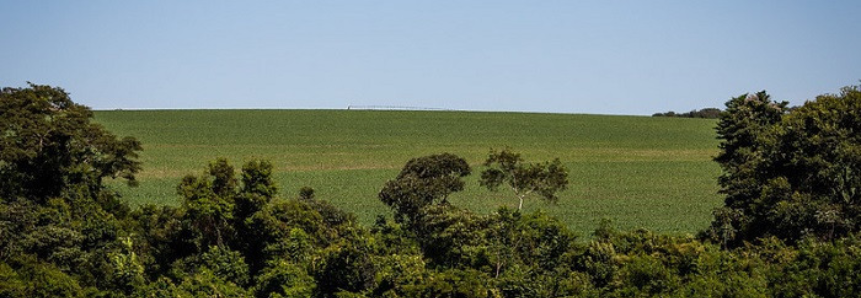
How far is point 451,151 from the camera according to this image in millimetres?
99625

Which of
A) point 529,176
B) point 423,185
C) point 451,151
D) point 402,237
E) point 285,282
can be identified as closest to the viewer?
point 285,282

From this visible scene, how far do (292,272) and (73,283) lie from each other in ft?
26.0

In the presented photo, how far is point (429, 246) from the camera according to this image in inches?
1587

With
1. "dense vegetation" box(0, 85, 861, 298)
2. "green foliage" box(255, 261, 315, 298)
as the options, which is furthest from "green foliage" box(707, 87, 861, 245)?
"green foliage" box(255, 261, 315, 298)

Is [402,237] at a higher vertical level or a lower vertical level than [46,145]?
lower

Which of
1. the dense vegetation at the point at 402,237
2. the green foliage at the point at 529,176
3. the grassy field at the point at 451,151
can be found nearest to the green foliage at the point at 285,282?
the dense vegetation at the point at 402,237

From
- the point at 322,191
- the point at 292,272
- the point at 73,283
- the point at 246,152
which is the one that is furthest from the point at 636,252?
the point at 246,152

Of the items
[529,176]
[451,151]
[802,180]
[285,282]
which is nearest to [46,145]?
[285,282]

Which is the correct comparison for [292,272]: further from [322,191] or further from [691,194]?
[691,194]

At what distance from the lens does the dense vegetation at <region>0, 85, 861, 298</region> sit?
32.9 metres

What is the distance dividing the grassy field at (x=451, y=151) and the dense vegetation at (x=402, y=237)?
1863 centimetres

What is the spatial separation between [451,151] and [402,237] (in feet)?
191

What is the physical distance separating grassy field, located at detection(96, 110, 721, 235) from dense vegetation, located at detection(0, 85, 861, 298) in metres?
18.6

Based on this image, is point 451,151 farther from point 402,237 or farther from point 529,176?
point 402,237
